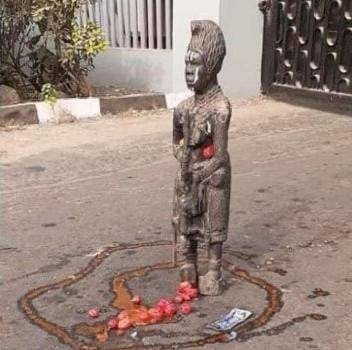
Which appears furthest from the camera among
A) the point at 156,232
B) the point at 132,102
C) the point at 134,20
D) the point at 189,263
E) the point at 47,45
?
the point at 134,20

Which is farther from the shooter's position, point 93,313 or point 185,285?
point 185,285

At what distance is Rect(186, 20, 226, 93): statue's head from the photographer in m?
3.06

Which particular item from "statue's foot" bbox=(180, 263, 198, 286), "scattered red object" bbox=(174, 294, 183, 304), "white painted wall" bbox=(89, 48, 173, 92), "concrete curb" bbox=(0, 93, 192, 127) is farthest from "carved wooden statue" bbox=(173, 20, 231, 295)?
"white painted wall" bbox=(89, 48, 173, 92)

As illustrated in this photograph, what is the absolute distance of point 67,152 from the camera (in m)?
6.29

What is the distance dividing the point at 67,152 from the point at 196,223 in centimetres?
324

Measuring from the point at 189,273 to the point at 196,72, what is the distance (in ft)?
3.15

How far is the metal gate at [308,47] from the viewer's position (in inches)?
307

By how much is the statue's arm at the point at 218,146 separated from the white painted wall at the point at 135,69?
5.83 m

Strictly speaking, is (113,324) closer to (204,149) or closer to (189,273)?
(189,273)

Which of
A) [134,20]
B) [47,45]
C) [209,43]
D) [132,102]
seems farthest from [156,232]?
[134,20]

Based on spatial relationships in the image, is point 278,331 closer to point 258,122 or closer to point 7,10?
point 258,122

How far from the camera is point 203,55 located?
306 cm

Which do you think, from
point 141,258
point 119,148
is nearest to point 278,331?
point 141,258

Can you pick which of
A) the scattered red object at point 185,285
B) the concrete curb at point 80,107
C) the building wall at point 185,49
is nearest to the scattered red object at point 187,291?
the scattered red object at point 185,285
